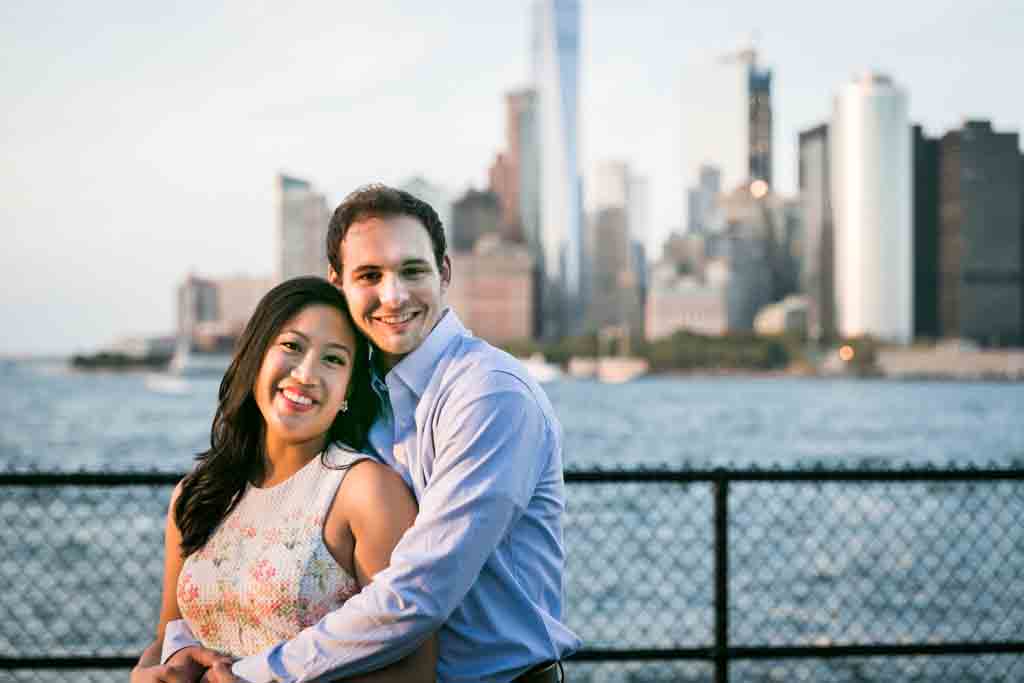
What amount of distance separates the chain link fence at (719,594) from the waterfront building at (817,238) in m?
112

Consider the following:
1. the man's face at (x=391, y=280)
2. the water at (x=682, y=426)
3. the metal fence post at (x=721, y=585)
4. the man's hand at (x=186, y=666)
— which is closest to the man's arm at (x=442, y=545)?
the man's hand at (x=186, y=666)

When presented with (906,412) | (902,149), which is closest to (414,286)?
(906,412)

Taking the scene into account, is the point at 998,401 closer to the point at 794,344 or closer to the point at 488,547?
the point at 794,344

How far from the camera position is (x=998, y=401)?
87.5 metres

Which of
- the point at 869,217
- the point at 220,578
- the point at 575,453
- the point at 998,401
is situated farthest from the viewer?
the point at 869,217

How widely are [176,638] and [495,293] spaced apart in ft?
421

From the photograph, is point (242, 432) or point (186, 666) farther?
point (242, 432)

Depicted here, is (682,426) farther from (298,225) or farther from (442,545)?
(298,225)

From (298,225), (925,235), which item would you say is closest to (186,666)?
(298,225)

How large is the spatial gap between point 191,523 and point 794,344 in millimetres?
121636

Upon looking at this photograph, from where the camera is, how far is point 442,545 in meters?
2.09

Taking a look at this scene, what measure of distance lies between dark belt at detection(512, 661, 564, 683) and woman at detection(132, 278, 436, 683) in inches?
9.9

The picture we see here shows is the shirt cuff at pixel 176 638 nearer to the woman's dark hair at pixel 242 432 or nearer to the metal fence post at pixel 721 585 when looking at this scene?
the woman's dark hair at pixel 242 432

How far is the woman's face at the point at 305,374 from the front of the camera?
2314 mm
